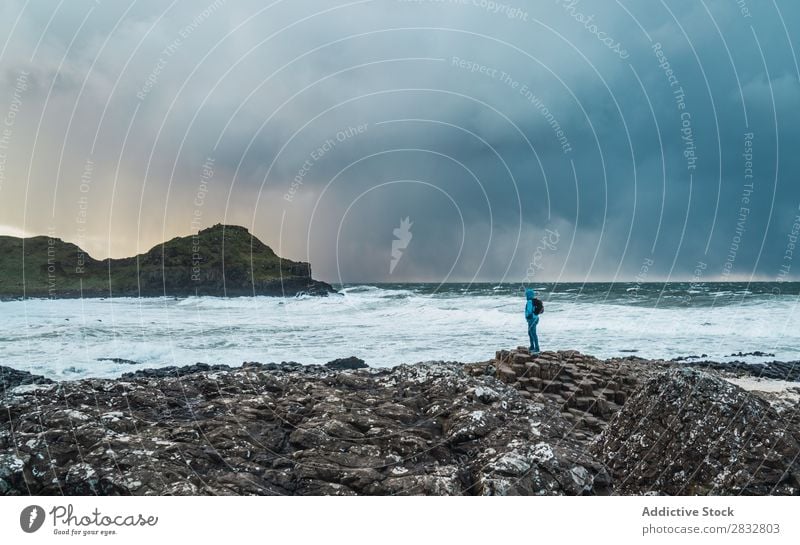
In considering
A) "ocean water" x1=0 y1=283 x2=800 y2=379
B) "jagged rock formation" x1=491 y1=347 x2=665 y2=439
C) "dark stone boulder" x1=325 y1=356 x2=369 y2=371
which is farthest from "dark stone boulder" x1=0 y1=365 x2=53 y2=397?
"jagged rock formation" x1=491 y1=347 x2=665 y2=439

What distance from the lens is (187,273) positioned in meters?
59.0

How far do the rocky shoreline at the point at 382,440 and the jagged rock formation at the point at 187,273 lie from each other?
5069 centimetres

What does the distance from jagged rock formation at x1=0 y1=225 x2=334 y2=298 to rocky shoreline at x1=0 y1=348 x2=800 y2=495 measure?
50693 millimetres

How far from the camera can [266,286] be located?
6194 centimetres

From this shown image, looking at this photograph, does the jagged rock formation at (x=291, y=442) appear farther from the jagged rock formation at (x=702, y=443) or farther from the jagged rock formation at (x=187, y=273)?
the jagged rock formation at (x=187, y=273)

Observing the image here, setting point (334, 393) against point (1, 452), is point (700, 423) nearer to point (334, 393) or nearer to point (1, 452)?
point (334, 393)

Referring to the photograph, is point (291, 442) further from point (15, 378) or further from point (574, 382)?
point (15, 378)

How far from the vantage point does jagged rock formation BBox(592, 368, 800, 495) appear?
490 centimetres

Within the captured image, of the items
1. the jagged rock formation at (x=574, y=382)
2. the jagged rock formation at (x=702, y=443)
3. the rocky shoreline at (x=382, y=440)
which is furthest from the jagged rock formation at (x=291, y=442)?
the jagged rock formation at (x=574, y=382)

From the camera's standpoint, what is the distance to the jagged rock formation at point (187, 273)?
58.2 meters

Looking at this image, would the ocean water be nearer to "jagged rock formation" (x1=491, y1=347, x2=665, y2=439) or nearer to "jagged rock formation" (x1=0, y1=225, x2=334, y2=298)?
"jagged rock formation" (x1=491, y1=347, x2=665, y2=439)

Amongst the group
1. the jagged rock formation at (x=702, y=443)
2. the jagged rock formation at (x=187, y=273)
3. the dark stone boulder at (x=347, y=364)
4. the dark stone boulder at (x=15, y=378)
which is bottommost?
the dark stone boulder at (x=347, y=364)

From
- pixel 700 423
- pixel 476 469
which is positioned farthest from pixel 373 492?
pixel 700 423
